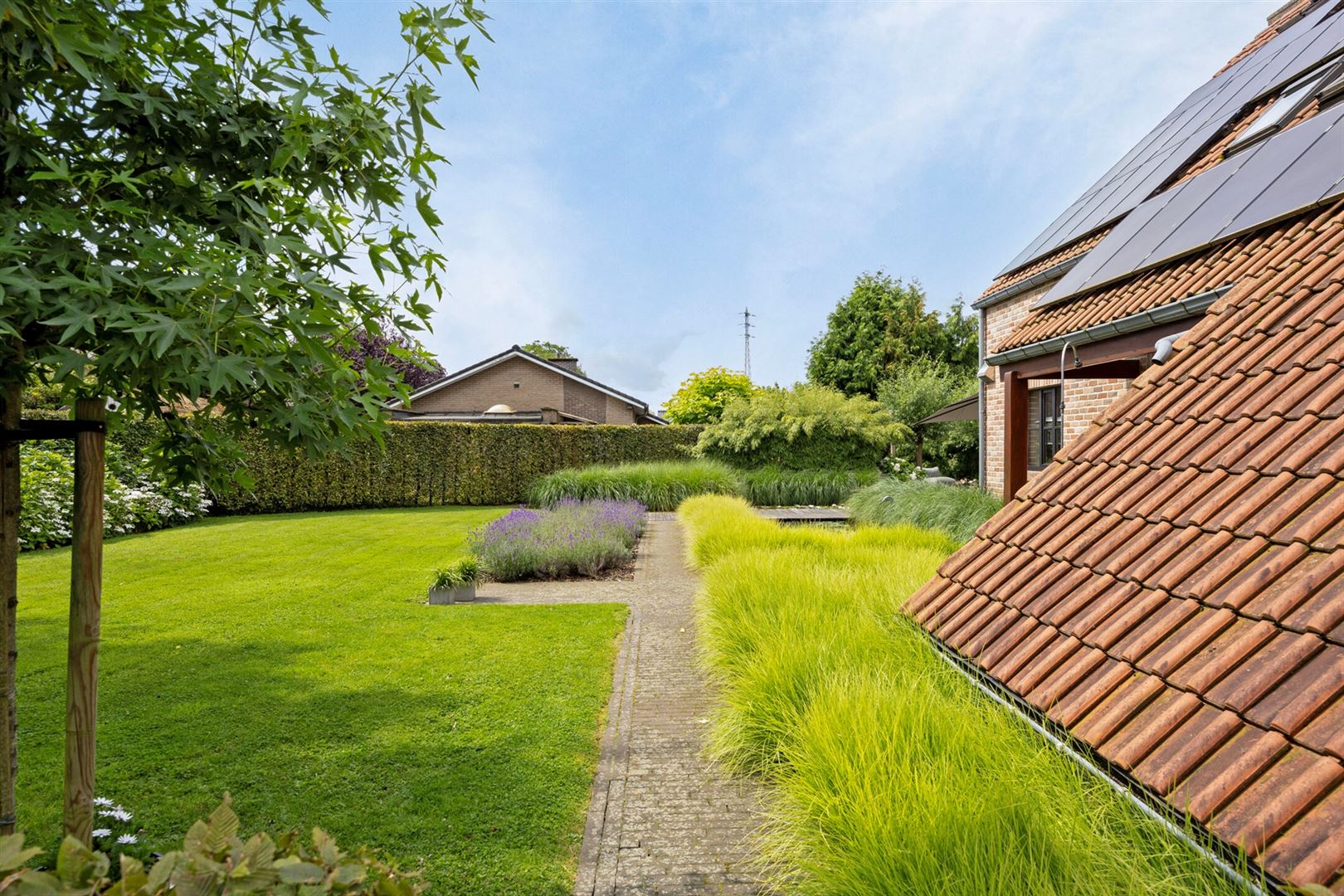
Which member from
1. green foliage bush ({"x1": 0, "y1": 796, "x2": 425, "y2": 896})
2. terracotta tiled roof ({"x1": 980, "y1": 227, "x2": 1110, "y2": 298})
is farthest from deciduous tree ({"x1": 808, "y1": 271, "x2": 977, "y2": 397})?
green foliage bush ({"x1": 0, "y1": 796, "x2": 425, "y2": 896})

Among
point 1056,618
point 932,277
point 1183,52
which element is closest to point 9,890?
point 1056,618

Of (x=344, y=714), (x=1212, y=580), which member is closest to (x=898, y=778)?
(x=1212, y=580)

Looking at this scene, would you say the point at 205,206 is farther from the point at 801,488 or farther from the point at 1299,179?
the point at 801,488

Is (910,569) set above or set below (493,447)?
below

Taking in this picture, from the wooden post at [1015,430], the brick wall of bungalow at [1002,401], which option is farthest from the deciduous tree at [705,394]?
the wooden post at [1015,430]

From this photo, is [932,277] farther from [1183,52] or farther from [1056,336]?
[1056,336]

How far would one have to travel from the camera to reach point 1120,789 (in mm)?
2184

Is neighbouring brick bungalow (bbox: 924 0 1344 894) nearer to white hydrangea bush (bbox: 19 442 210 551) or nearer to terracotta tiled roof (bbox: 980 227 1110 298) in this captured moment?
terracotta tiled roof (bbox: 980 227 1110 298)

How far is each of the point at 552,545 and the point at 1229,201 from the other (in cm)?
821

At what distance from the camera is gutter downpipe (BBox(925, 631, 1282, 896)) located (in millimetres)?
1698

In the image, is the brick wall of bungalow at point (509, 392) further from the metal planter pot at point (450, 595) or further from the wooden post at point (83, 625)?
the wooden post at point (83, 625)

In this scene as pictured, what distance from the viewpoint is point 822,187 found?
12508mm

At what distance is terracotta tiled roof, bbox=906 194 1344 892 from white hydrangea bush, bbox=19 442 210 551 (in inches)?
417

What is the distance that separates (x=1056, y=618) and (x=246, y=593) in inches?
335
